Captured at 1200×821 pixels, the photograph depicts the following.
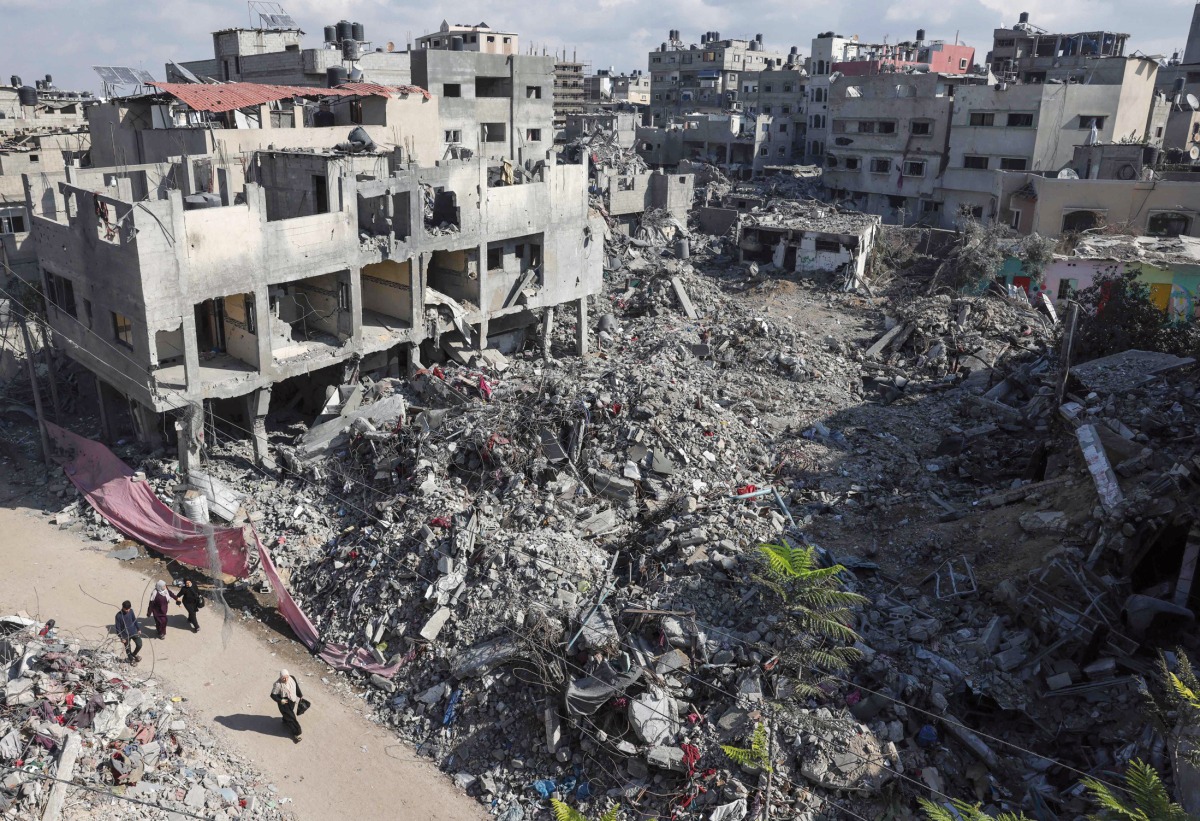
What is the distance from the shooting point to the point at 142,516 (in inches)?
687

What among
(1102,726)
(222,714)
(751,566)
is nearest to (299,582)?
(222,714)

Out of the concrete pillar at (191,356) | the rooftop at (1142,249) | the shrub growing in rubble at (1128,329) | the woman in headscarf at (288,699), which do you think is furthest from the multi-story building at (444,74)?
the woman in headscarf at (288,699)

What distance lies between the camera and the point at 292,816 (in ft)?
Result: 37.1

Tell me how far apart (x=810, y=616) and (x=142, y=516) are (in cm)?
1332

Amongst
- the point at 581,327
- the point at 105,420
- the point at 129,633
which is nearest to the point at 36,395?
the point at 105,420

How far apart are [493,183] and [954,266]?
1918cm

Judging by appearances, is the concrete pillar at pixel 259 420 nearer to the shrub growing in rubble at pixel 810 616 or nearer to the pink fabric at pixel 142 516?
the pink fabric at pixel 142 516

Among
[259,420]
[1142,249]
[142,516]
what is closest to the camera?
[142,516]

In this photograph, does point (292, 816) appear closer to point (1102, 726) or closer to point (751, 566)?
point (751, 566)

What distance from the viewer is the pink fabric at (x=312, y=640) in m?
14.0

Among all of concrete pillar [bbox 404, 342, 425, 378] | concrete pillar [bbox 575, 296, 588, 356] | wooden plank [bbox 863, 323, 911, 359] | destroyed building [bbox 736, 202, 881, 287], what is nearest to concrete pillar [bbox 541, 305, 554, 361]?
concrete pillar [bbox 575, 296, 588, 356]

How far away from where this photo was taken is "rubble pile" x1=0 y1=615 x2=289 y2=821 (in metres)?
10.0

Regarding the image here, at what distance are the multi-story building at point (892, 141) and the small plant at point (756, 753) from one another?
39.8 metres

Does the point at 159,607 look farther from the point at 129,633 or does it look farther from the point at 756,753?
the point at 756,753
